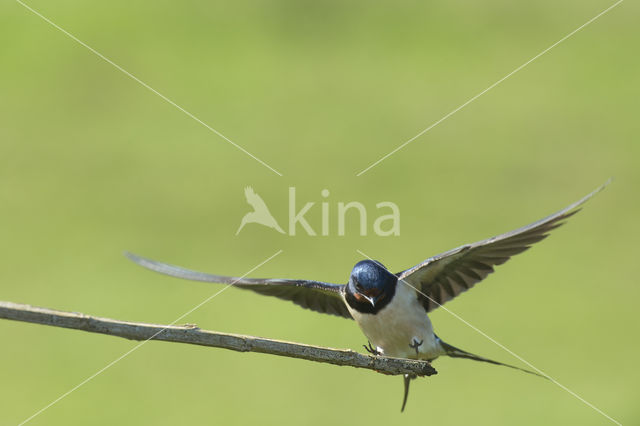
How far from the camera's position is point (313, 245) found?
25.2 ft

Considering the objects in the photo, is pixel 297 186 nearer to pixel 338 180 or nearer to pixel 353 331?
pixel 338 180

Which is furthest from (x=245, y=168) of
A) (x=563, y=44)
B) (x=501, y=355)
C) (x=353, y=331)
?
(x=563, y=44)

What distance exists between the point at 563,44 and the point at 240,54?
12.0ft

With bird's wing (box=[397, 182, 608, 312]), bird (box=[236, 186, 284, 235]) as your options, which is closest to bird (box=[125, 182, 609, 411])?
bird's wing (box=[397, 182, 608, 312])

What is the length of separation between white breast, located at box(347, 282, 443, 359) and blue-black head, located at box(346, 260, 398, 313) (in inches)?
0.9

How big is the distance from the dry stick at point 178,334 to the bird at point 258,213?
547 centimetres

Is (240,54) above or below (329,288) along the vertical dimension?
above

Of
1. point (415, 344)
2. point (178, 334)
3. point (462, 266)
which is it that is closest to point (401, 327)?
point (415, 344)

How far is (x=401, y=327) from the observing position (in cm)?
286

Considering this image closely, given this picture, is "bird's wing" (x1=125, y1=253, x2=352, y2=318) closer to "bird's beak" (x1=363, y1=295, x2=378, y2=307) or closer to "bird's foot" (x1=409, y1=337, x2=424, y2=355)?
"bird's beak" (x1=363, y1=295, x2=378, y2=307)

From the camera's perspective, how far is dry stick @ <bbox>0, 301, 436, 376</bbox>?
174 cm

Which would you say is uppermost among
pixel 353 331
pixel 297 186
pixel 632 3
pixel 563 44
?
pixel 632 3

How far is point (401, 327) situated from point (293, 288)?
0.52m

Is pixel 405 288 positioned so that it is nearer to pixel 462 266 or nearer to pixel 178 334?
pixel 462 266
